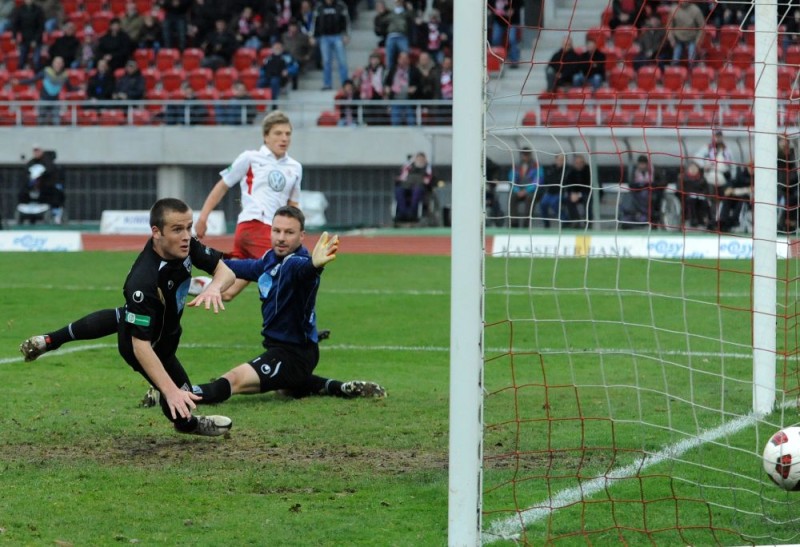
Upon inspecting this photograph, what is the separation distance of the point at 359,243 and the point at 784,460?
62.7ft

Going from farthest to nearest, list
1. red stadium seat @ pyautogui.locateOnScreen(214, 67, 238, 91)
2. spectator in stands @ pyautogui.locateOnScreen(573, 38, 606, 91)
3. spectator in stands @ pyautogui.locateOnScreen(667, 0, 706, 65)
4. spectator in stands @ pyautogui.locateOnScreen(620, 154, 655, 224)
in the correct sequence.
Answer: red stadium seat @ pyautogui.locateOnScreen(214, 67, 238, 91)
spectator in stands @ pyautogui.locateOnScreen(667, 0, 706, 65)
spectator in stands @ pyautogui.locateOnScreen(573, 38, 606, 91)
spectator in stands @ pyautogui.locateOnScreen(620, 154, 655, 224)

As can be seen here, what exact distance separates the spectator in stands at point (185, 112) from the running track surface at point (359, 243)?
15.4 feet

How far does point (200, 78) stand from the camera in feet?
103

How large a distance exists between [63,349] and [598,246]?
1119cm

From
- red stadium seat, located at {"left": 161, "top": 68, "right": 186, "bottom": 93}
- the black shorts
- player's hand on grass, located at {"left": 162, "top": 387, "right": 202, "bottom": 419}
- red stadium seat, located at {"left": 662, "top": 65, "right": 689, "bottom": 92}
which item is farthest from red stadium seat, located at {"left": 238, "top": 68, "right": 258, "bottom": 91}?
player's hand on grass, located at {"left": 162, "top": 387, "right": 202, "bottom": 419}

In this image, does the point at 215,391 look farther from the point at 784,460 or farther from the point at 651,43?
the point at 651,43

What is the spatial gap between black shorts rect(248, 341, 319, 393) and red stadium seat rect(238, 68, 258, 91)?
77.6ft

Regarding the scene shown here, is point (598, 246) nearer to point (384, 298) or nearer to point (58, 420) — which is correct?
point (384, 298)

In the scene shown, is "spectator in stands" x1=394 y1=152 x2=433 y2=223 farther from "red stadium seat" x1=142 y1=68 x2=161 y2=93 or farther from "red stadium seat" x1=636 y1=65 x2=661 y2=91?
"red stadium seat" x1=142 y1=68 x2=161 y2=93

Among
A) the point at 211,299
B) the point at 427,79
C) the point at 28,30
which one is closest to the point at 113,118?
the point at 28,30

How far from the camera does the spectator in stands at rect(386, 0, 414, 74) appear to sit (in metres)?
30.1

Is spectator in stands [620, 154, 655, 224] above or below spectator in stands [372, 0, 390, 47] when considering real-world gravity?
below

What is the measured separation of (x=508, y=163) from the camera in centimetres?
2666

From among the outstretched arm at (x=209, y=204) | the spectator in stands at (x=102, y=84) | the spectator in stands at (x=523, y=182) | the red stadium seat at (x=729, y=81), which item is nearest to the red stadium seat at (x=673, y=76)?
the red stadium seat at (x=729, y=81)
